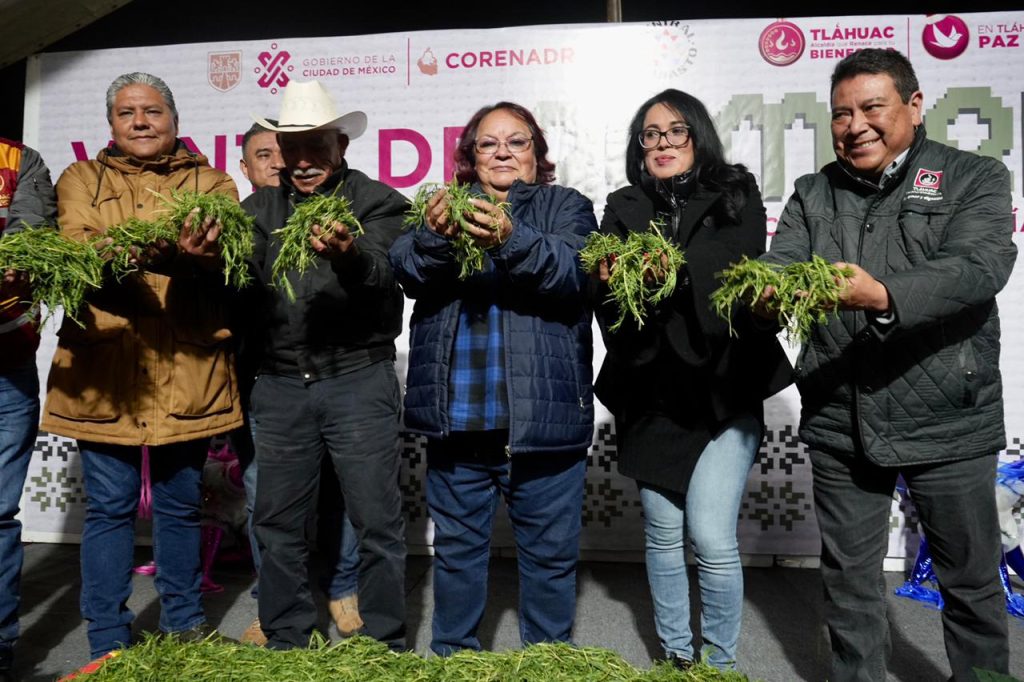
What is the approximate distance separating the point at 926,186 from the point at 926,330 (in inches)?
19.0

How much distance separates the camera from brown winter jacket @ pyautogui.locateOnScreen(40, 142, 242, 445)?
125 inches

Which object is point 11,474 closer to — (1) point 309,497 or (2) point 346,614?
(1) point 309,497

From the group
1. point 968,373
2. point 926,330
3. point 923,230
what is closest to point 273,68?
point 923,230

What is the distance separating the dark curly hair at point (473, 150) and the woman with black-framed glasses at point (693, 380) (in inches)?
16.5

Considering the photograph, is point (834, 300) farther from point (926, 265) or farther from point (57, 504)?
point (57, 504)

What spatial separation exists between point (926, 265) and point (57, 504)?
17.8 feet

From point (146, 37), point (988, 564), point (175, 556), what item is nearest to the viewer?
point (988, 564)

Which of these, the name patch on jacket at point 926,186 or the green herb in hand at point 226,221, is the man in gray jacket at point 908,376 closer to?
the name patch on jacket at point 926,186

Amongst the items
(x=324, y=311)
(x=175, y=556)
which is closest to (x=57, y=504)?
(x=175, y=556)

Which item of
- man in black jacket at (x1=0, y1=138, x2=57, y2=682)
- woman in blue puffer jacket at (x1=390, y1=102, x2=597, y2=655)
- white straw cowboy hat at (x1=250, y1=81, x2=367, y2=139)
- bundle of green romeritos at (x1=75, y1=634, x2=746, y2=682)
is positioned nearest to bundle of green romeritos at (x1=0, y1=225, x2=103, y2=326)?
man in black jacket at (x1=0, y1=138, x2=57, y2=682)

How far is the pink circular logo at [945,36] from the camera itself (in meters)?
4.62

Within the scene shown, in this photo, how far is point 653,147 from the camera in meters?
3.08

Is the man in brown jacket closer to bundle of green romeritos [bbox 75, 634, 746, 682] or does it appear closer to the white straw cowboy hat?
the white straw cowboy hat

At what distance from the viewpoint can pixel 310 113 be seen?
3250 millimetres
